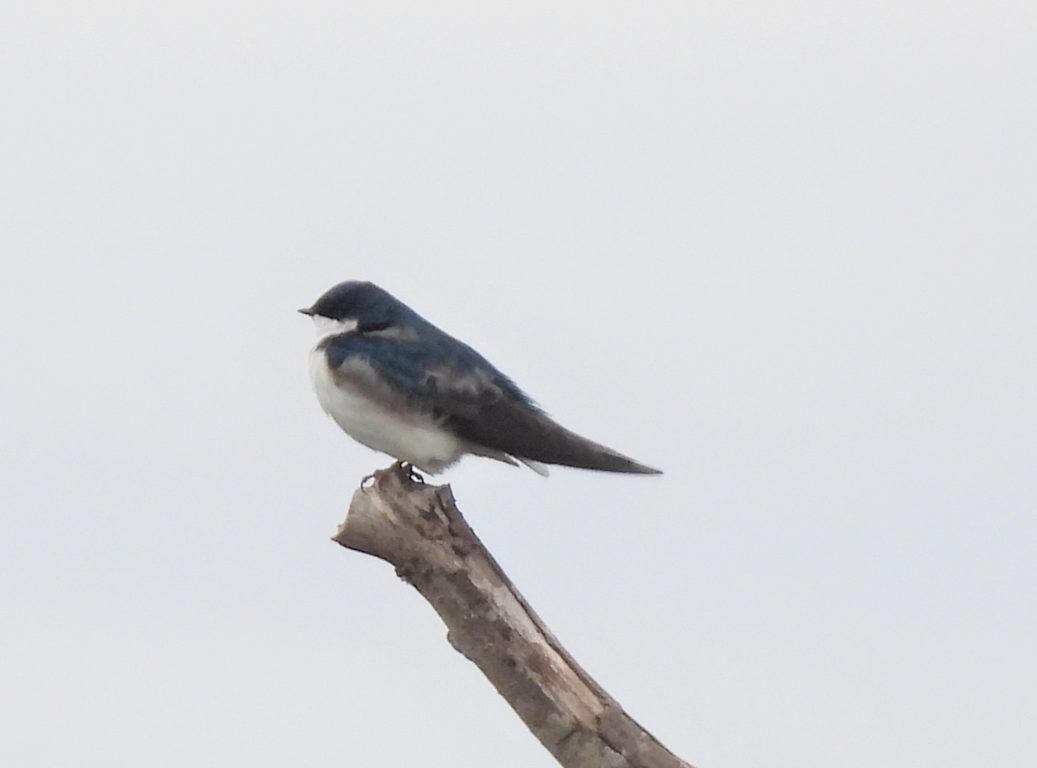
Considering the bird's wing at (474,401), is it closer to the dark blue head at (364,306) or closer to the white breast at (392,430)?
the white breast at (392,430)

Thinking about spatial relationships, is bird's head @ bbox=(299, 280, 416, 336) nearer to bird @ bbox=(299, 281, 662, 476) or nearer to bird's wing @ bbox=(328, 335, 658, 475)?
bird @ bbox=(299, 281, 662, 476)

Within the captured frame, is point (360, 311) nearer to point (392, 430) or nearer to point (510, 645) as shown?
point (392, 430)

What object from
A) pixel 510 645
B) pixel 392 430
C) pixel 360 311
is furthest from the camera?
pixel 360 311

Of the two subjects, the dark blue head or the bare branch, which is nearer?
the bare branch

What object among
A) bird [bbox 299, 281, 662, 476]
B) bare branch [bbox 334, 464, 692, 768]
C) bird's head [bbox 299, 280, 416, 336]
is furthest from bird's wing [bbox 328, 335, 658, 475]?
Result: bare branch [bbox 334, 464, 692, 768]

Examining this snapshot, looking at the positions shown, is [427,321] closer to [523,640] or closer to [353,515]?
[353,515]

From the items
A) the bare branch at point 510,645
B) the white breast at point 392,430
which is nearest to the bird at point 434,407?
the white breast at point 392,430

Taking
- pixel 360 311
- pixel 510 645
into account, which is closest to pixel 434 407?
pixel 360 311
